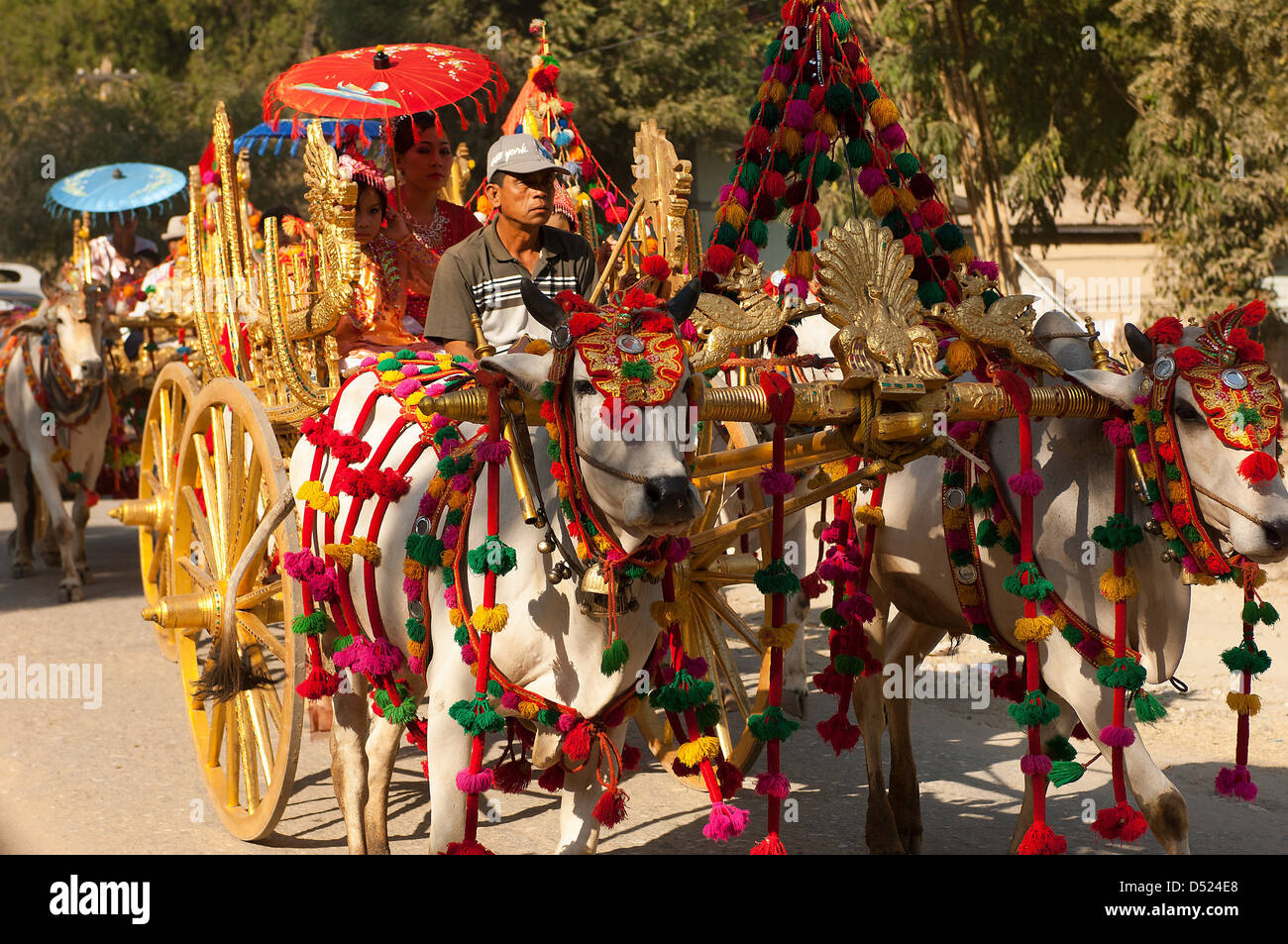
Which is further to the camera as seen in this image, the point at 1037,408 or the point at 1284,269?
the point at 1284,269

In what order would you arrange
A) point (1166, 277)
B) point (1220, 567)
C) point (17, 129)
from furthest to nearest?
point (17, 129), point (1166, 277), point (1220, 567)

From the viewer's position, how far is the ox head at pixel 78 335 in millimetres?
9844

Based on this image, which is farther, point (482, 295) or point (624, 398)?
point (482, 295)

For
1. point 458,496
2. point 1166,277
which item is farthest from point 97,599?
point 1166,277

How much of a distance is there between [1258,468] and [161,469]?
5.32 m

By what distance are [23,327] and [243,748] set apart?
640 cm

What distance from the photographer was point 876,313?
401 centimetres

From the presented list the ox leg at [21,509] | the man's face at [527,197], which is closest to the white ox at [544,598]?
the man's face at [527,197]

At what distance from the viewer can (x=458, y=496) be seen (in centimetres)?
388

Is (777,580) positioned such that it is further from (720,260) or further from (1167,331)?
(1167,331)

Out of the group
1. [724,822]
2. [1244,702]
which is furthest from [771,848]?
[1244,702]

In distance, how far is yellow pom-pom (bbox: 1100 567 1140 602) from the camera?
3.91 m

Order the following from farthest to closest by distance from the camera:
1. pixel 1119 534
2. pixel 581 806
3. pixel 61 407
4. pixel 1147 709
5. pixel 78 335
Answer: pixel 61 407
pixel 78 335
pixel 581 806
pixel 1119 534
pixel 1147 709
